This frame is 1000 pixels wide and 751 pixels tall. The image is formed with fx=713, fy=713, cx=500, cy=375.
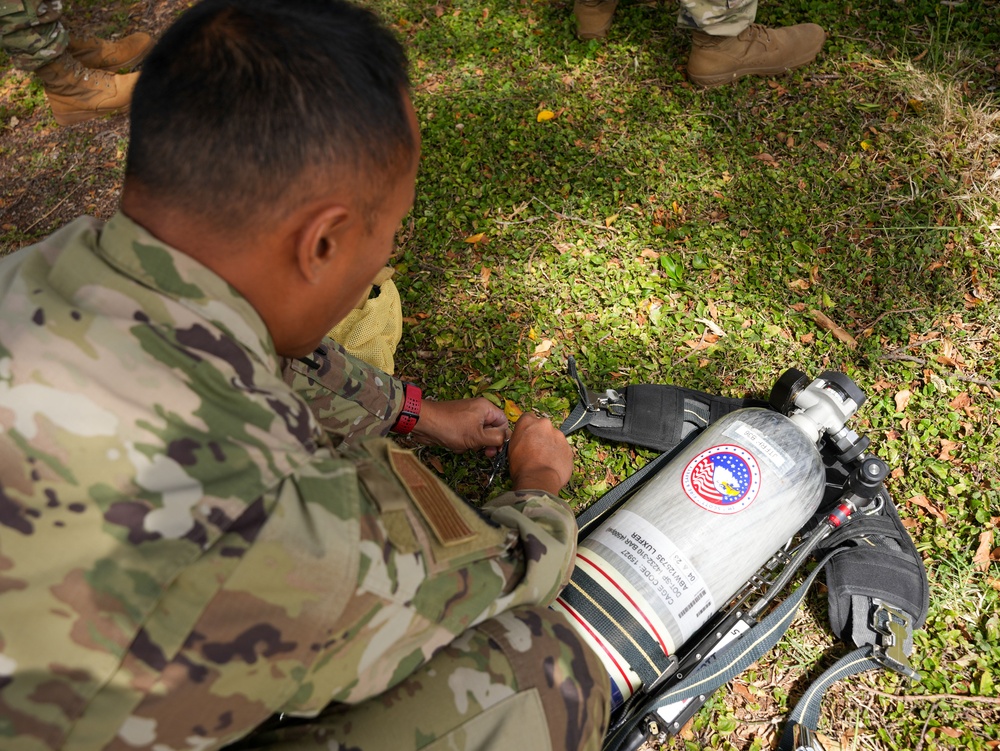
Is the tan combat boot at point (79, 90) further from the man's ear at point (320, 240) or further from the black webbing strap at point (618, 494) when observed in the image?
the black webbing strap at point (618, 494)

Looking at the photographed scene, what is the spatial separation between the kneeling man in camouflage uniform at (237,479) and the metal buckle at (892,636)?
45.3 inches

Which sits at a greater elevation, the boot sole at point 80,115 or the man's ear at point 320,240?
the man's ear at point 320,240

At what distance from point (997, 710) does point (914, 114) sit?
282 centimetres

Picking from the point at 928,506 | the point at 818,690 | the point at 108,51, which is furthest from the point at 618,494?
the point at 108,51

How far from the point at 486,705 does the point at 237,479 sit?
819 millimetres

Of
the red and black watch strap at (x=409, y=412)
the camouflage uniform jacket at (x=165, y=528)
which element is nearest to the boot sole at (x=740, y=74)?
the red and black watch strap at (x=409, y=412)

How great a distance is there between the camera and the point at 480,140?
156 inches

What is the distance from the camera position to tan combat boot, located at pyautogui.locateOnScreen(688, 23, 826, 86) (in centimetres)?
382

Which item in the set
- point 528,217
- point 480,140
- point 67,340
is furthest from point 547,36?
point 67,340

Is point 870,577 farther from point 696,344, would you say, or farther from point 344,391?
point 344,391

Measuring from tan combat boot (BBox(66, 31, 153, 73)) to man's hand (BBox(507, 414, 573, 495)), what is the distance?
14.0 feet

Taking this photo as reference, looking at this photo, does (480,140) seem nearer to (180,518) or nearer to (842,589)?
(842,589)

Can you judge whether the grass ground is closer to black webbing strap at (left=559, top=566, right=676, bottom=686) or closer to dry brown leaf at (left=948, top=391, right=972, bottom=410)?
dry brown leaf at (left=948, top=391, right=972, bottom=410)

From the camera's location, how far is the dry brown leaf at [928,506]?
2.70 metres
